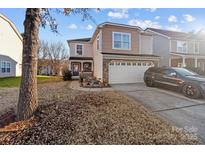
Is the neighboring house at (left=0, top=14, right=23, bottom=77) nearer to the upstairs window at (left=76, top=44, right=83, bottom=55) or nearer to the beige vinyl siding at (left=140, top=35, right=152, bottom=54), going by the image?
the upstairs window at (left=76, top=44, right=83, bottom=55)

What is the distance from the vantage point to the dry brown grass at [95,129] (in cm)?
325

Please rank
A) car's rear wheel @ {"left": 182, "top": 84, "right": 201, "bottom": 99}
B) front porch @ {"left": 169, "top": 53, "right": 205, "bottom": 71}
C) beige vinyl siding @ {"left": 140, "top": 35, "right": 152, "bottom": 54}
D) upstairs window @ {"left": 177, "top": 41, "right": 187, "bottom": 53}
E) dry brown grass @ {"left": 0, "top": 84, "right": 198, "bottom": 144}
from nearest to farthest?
1. dry brown grass @ {"left": 0, "top": 84, "right": 198, "bottom": 144}
2. car's rear wheel @ {"left": 182, "top": 84, "right": 201, "bottom": 99}
3. beige vinyl siding @ {"left": 140, "top": 35, "right": 152, "bottom": 54}
4. front porch @ {"left": 169, "top": 53, "right": 205, "bottom": 71}
5. upstairs window @ {"left": 177, "top": 41, "right": 187, "bottom": 53}

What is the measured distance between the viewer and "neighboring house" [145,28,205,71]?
14344 mm

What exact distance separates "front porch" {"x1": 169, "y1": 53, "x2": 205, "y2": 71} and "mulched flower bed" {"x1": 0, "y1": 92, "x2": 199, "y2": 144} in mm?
11471

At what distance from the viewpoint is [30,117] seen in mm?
4168

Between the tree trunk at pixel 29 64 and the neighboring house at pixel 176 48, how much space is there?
12.3m

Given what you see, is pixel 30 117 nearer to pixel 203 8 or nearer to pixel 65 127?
pixel 65 127

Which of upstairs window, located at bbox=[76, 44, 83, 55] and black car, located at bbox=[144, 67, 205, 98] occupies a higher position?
upstairs window, located at bbox=[76, 44, 83, 55]

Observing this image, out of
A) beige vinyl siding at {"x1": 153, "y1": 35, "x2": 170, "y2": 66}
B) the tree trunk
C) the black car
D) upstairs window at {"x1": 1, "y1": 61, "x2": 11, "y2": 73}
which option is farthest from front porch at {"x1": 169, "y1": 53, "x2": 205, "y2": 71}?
upstairs window at {"x1": 1, "y1": 61, "x2": 11, "y2": 73}

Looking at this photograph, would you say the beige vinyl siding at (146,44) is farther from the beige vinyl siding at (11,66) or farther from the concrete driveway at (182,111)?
the beige vinyl siding at (11,66)

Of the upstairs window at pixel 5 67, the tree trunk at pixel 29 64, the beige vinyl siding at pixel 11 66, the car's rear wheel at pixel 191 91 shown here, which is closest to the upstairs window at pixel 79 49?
the beige vinyl siding at pixel 11 66

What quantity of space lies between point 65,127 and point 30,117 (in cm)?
125

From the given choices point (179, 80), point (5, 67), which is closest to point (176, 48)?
point (179, 80)
